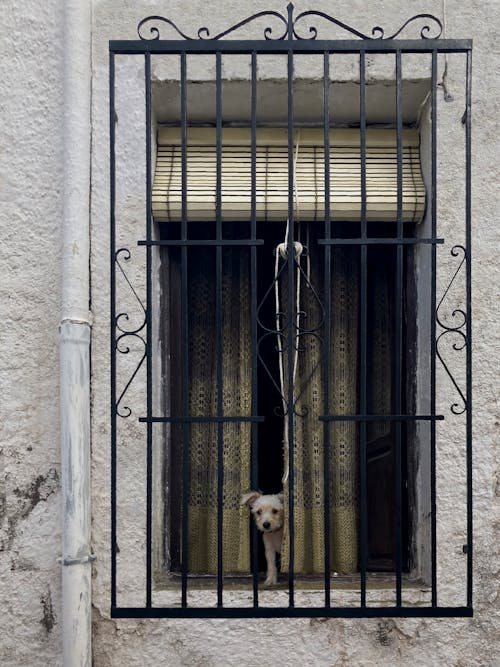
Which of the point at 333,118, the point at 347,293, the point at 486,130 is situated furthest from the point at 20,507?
the point at 486,130

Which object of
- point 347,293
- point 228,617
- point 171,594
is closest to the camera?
point 228,617

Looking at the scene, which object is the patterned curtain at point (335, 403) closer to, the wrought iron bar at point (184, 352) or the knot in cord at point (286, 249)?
→ the knot in cord at point (286, 249)

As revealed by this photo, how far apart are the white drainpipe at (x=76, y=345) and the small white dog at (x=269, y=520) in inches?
25.4

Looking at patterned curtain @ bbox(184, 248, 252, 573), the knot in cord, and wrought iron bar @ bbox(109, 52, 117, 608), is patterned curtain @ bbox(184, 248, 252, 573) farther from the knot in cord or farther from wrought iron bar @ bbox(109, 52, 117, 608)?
wrought iron bar @ bbox(109, 52, 117, 608)

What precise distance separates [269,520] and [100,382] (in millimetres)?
857

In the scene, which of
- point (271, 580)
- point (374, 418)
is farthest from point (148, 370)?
point (271, 580)

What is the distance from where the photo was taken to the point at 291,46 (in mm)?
3076

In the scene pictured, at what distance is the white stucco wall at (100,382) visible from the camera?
3170 millimetres

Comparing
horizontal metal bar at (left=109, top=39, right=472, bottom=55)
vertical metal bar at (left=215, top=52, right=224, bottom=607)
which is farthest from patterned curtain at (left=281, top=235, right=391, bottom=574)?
horizontal metal bar at (left=109, top=39, right=472, bottom=55)

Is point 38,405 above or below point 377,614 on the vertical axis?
above

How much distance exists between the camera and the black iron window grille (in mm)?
3086

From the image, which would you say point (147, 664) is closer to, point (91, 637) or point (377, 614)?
point (91, 637)

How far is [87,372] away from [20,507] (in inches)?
23.2

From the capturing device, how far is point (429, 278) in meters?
3.32
